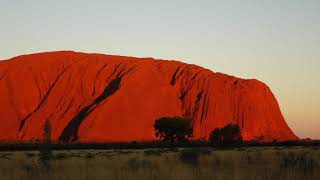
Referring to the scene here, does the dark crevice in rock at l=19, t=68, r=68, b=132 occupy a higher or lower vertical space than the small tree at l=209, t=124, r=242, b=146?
higher

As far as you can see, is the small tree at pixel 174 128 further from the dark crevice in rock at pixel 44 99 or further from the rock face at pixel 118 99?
the dark crevice in rock at pixel 44 99

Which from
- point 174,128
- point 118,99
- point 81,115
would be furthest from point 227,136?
point 81,115

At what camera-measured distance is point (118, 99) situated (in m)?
111

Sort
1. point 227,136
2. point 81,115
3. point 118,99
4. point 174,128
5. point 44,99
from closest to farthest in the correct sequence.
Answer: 1. point 227,136
2. point 174,128
3. point 118,99
4. point 81,115
5. point 44,99

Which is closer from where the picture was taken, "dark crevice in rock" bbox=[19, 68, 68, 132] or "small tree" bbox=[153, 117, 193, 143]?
"small tree" bbox=[153, 117, 193, 143]

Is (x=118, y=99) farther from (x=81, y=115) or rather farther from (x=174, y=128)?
(x=174, y=128)

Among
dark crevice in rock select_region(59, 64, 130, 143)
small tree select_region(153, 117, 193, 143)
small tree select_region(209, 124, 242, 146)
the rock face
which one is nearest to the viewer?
small tree select_region(209, 124, 242, 146)

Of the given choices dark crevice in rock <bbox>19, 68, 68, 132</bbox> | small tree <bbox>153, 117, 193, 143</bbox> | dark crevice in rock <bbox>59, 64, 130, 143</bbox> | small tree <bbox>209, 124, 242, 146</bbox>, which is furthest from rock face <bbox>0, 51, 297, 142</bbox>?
small tree <bbox>209, 124, 242, 146</bbox>

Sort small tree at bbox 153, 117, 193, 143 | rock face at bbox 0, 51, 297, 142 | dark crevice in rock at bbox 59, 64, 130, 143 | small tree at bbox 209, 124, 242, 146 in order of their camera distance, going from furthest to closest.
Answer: rock face at bbox 0, 51, 297, 142
dark crevice in rock at bbox 59, 64, 130, 143
small tree at bbox 153, 117, 193, 143
small tree at bbox 209, 124, 242, 146

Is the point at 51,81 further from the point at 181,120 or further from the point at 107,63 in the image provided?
the point at 181,120

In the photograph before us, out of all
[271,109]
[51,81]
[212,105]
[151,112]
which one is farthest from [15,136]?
[271,109]

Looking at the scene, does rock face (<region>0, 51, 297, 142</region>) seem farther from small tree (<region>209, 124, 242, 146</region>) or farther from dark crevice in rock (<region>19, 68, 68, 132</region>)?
small tree (<region>209, 124, 242, 146</region>)

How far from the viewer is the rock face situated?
359 ft

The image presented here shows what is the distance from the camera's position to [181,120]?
8594 centimetres
